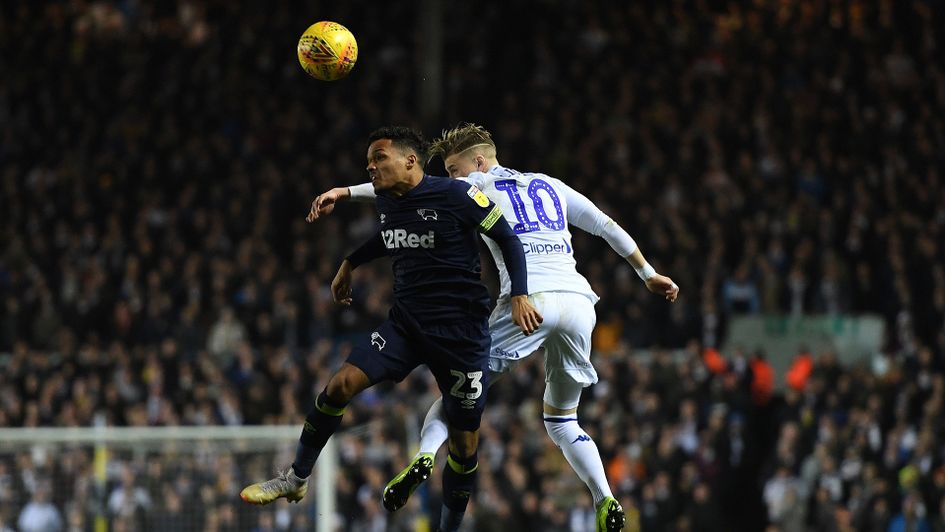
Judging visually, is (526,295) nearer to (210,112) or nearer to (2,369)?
(2,369)

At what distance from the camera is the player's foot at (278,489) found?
8680mm

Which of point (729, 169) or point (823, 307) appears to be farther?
point (729, 169)

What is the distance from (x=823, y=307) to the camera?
68.4ft

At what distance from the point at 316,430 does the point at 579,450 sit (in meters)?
1.77

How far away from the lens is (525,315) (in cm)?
827

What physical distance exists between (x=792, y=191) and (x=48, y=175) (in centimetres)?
1250

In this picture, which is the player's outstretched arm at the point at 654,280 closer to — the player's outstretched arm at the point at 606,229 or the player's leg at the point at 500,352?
the player's outstretched arm at the point at 606,229

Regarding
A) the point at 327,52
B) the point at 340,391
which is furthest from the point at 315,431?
the point at 327,52

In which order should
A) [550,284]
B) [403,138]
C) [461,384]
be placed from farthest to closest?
[550,284], [461,384], [403,138]

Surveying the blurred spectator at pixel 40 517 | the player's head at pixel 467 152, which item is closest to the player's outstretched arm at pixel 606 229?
the player's head at pixel 467 152

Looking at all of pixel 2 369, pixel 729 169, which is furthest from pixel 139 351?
pixel 729 169

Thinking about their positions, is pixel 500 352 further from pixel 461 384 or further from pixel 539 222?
pixel 539 222

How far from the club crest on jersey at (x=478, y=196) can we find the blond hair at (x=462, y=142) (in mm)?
734

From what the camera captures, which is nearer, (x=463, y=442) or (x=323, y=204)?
(x=323, y=204)
